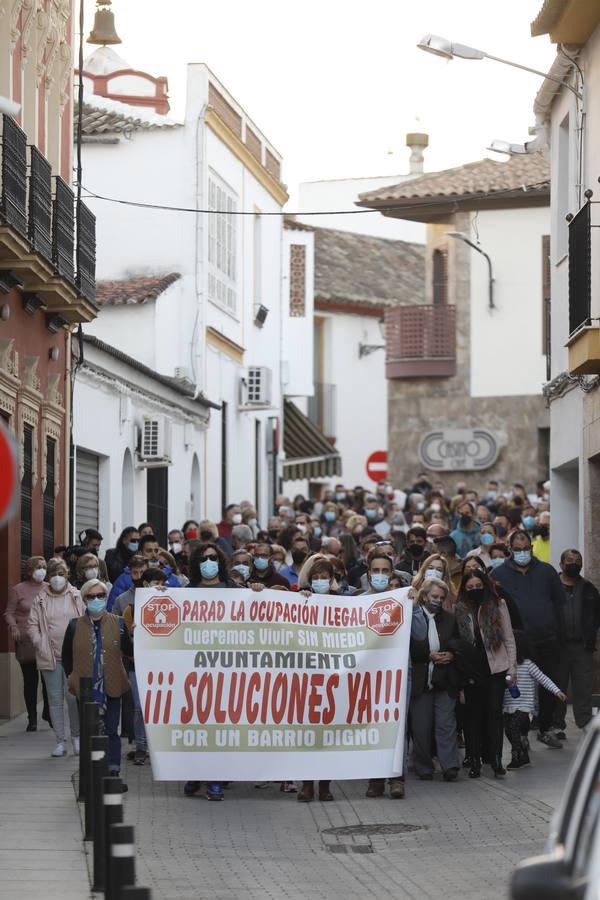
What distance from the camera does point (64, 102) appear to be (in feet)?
84.3

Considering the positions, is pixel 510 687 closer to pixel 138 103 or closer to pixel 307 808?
pixel 307 808

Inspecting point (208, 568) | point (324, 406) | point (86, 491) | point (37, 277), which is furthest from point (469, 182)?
point (208, 568)

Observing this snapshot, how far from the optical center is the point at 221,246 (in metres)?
38.8

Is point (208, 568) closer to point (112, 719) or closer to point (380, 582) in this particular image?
point (380, 582)

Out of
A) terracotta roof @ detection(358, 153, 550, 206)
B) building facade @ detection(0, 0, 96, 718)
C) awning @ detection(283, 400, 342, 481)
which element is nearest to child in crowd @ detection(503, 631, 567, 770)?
building facade @ detection(0, 0, 96, 718)

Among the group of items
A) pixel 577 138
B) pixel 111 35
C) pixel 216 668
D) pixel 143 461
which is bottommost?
pixel 216 668

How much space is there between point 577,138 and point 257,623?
8779 millimetres

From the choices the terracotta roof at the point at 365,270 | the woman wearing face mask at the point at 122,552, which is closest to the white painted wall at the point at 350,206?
the terracotta roof at the point at 365,270

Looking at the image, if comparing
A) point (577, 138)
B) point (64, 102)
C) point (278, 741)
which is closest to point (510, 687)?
point (278, 741)

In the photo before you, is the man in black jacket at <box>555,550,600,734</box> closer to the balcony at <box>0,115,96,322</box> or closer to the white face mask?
the white face mask

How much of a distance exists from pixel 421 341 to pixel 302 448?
500 centimetres

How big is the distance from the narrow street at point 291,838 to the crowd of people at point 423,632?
0.36 meters

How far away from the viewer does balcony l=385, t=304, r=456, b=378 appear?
44.6 m

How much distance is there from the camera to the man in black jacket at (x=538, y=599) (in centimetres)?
1786
